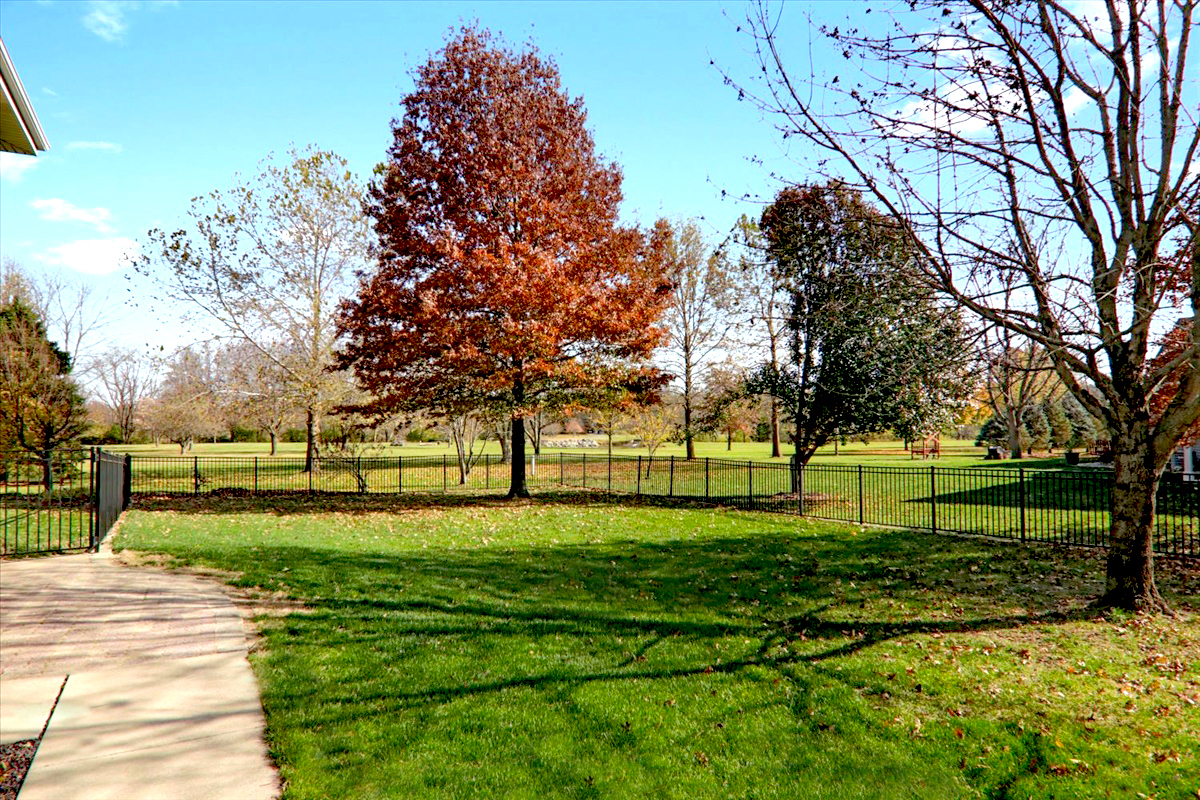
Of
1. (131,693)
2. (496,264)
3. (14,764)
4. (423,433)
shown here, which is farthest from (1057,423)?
(14,764)

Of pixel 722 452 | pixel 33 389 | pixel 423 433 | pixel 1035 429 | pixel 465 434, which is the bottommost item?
pixel 722 452

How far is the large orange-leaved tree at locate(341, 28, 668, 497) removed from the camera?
1648 cm

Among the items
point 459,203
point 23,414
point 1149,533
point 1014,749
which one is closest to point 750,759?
point 1014,749

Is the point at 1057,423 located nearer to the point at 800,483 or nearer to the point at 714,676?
the point at 800,483

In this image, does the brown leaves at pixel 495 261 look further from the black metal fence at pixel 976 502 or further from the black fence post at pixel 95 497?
the black fence post at pixel 95 497

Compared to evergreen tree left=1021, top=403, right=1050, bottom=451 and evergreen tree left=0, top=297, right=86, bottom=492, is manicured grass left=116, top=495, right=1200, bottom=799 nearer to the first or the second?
evergreen tree left=0, top=297, right=86, bottom=492

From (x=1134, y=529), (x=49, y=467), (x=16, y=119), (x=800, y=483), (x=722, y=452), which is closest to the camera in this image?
(x=16, y=119)

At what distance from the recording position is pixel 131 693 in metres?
4.96

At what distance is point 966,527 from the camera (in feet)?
44.6

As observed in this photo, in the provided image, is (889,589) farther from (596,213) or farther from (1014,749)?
(596,213)

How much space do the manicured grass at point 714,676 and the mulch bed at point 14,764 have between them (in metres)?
1.29

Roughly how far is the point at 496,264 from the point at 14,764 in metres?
13.2

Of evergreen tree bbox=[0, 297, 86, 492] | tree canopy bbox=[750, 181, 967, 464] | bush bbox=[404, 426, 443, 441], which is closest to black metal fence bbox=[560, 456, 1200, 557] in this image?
tree canopy bbox=[750, 181, 967, 464]

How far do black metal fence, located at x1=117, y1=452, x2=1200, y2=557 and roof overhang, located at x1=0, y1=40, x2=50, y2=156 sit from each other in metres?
13.5
